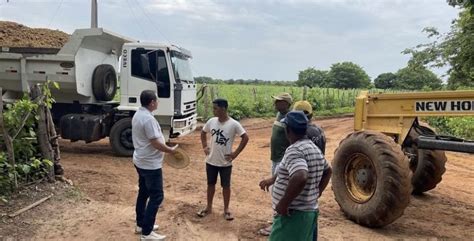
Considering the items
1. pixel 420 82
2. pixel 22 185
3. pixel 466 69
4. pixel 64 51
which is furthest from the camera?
pixel 420 82

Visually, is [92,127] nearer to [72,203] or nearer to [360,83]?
[72,203]

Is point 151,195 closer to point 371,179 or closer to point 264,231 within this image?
point 264,231

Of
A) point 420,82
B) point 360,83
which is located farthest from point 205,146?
point 360,83

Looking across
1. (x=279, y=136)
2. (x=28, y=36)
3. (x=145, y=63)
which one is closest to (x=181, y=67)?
(x=145, y=63)

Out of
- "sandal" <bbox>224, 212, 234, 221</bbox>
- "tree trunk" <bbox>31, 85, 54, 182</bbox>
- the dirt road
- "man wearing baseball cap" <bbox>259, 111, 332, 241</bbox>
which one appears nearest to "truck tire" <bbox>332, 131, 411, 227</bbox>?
the dirt road

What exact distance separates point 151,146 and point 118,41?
722 cm

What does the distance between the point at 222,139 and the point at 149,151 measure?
115 centimetres

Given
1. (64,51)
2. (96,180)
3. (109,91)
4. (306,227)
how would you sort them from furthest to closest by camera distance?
1. (109,91)
2. (64,51)
3. (96,180)
4. (306,227)

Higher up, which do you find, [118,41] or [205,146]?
[118,41]

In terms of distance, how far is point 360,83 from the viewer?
77625mm

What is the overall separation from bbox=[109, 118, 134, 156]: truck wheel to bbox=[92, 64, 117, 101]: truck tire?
0.82 metres

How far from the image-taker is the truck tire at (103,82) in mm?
11148

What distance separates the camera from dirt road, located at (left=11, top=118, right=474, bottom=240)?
18.9 feet

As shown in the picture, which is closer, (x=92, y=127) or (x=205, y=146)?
(x=205, y=146)
